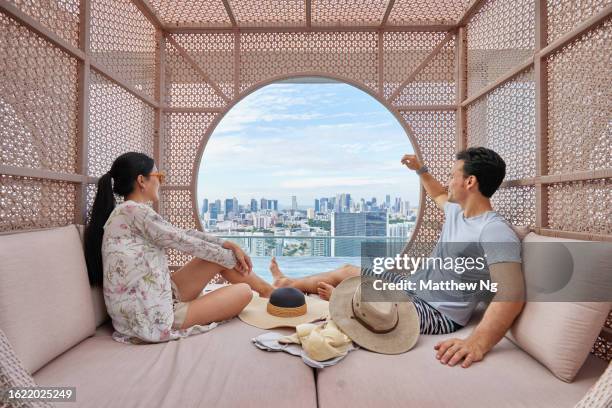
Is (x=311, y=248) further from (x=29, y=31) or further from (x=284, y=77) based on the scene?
(x=29, y=31)

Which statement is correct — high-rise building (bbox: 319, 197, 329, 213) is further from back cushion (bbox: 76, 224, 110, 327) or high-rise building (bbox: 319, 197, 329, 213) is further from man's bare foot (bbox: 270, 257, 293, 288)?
back cushion (bbox: 76, 224, 110, 327)

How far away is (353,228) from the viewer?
23.3 ft

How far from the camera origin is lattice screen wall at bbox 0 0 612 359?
1.60m

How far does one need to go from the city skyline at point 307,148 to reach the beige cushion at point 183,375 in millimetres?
7152

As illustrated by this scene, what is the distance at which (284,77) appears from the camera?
3209 mm

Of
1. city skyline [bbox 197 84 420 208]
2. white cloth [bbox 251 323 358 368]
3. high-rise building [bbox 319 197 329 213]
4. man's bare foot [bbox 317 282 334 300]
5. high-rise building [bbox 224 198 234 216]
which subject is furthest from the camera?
city skyline [bbox 197 84 420 208]

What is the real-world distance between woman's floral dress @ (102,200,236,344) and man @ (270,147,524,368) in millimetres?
1250

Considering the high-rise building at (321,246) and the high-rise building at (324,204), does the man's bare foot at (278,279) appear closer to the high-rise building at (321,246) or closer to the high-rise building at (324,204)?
the high-rise building at (321,246)

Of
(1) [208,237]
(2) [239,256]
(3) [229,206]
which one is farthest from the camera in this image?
(3) [229,206]

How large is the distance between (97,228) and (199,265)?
63 centimetres

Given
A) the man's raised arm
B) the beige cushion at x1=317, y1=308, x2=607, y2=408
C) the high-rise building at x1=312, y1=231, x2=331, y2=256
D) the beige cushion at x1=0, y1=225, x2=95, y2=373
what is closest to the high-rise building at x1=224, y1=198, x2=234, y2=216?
the high-rise building at x1=312, y1=231, x2=331, y2=256

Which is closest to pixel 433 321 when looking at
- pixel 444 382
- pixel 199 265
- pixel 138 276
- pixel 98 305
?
pixel 444 382

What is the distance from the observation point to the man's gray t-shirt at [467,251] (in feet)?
5.30

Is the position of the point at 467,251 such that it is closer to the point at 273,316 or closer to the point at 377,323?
the point at 377,323
